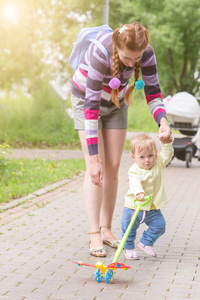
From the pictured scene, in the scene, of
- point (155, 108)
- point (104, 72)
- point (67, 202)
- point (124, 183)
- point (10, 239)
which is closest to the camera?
point (104, 72)

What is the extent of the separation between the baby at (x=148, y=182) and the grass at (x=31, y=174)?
286cm

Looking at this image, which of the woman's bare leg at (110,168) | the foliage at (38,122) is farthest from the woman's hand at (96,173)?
the foliage at (38,122)

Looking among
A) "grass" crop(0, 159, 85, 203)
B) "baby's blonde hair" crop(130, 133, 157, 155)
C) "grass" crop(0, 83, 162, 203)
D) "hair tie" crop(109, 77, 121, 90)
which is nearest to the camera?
"hair tie" crop(109, 77, 121, 90)

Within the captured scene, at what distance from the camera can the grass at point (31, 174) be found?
7535 mm

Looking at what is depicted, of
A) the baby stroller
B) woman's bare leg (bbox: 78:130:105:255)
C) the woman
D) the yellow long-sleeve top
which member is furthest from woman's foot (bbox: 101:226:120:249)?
the baby stroller

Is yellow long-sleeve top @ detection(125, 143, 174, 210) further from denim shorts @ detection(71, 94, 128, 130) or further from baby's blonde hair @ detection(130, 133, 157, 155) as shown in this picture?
denim shorts @ detection(71, 94, 128, 130)

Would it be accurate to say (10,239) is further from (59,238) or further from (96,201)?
(96,201)

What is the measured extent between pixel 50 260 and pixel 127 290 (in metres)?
0.91

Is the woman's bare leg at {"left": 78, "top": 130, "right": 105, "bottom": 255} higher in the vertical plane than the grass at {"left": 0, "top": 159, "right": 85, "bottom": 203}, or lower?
higher

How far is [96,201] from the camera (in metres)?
4.70

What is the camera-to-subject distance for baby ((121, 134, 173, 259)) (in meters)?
4.34

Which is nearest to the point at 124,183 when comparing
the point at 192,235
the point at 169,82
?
the point at 192,235

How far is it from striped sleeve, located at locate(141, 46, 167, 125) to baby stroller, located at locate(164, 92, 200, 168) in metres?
6.10

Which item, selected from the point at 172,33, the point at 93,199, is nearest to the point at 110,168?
the point at 93,199
